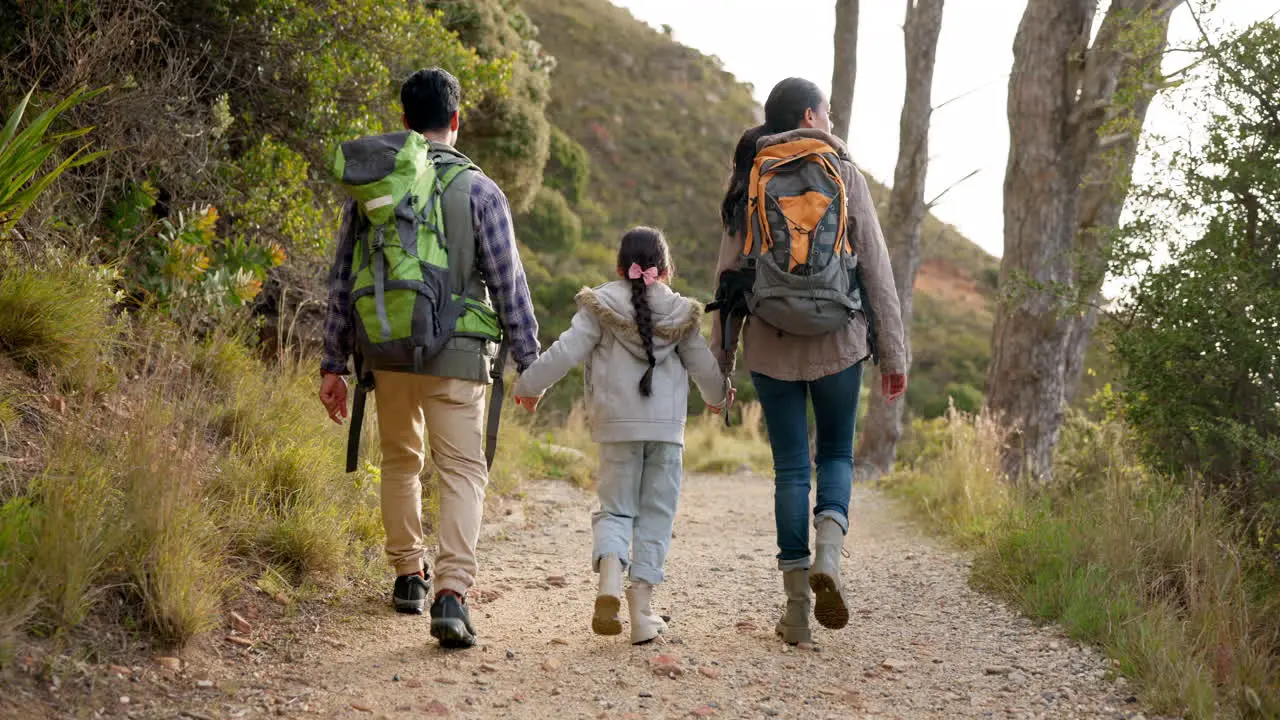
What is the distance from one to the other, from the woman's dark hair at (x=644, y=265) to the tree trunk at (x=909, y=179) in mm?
7563

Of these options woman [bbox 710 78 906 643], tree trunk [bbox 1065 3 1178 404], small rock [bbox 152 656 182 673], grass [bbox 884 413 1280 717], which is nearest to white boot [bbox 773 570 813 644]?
woman [bbox 710 78 906 643]

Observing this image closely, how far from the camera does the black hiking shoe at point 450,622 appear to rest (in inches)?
157

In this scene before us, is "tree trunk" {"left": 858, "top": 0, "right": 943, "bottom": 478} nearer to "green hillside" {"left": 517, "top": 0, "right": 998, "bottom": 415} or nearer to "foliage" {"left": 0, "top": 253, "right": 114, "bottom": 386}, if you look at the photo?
"foliage" {"left": 0, "top": 253, "right": 114, "bottom": 386}

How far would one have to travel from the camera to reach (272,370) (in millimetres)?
6312

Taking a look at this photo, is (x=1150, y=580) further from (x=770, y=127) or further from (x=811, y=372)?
(x=770, y=127)

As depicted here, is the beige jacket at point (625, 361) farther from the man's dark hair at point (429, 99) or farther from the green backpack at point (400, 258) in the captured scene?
the man's dark hair at point (429, 99)

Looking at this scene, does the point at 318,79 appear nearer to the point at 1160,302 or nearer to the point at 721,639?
the point at 721,639

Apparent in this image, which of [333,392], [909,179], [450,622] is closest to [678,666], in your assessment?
[450,622]

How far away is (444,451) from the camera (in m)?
4.13

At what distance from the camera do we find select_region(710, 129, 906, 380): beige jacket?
424 cm

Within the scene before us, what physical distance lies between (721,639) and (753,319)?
1331 mm

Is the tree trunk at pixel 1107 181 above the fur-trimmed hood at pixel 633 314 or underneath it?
above

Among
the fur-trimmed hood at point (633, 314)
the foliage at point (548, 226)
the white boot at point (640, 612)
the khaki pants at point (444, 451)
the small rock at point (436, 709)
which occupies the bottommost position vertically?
the small rock at point (436, 709)

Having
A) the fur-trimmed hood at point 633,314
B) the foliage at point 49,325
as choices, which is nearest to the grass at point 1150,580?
the fur-trimmed hood at point 633,314
